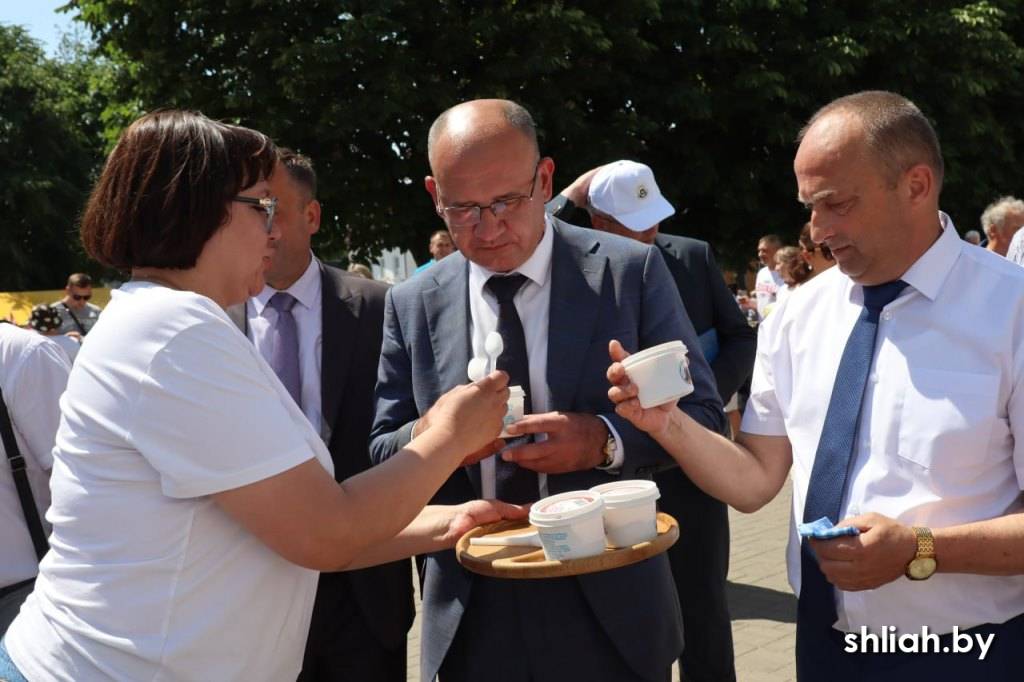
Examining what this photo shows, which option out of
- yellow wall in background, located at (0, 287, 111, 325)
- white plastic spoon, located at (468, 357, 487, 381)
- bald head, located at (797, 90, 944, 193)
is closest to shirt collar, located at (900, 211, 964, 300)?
bald head, located at (797, 90, 944, 193)

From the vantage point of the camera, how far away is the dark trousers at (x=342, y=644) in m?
3.49

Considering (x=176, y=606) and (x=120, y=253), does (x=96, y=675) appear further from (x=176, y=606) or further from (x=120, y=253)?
(x=120, y=253)

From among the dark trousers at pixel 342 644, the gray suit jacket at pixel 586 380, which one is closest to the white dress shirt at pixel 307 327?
the dark trousers at pixel 342 644

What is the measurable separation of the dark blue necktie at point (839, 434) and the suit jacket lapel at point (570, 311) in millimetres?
649

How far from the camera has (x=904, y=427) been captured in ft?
7.79

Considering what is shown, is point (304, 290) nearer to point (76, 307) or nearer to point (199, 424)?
point (199, 424)

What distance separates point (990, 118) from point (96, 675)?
64.2ft

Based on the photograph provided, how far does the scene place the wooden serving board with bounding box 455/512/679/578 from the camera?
2.08m

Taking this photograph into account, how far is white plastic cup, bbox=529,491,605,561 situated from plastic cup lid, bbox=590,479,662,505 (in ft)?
0.23

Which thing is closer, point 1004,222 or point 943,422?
point 943,422

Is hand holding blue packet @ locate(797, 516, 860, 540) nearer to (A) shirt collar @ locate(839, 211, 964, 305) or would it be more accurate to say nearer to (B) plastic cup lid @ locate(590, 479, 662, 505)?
(B) plastic cup lid @ locate(590, 479, 662, 505)

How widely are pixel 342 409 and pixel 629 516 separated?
155 centimetres

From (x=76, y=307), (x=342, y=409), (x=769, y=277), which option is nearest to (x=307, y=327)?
(x=342, y=409)

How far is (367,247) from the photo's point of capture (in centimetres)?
1661
